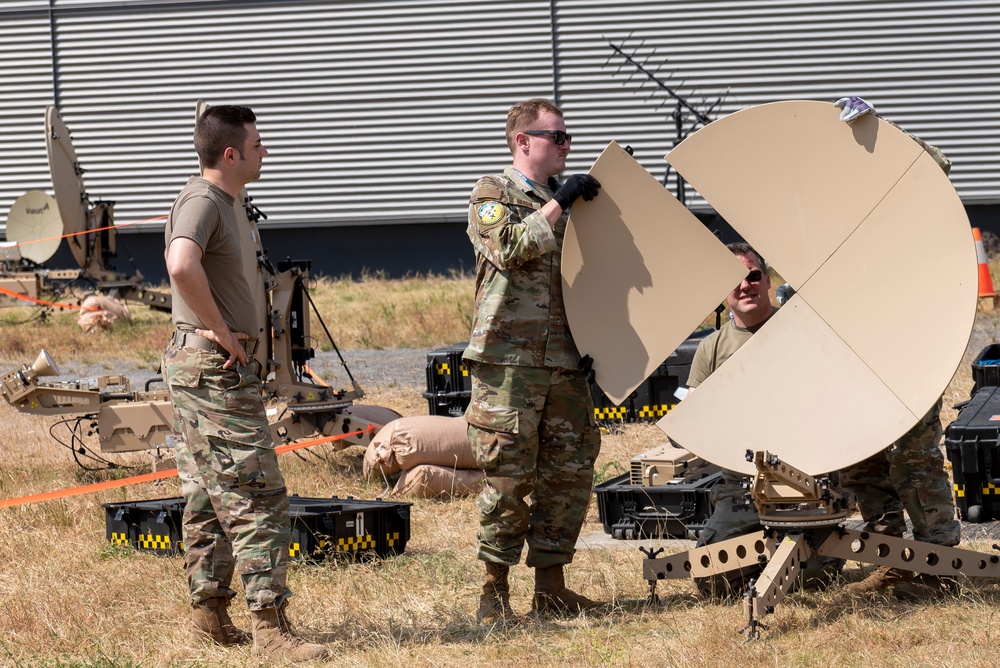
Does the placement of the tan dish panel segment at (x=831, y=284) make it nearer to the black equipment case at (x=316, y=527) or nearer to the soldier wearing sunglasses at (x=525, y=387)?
the soldier wearing sunglasses at (x=525, y=387)

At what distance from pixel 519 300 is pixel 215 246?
4.00 ft

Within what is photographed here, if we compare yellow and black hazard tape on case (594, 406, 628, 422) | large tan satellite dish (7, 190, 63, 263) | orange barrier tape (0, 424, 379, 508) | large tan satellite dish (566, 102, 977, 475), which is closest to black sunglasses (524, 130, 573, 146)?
large tan satellite dish (566, 102, 977, 475)

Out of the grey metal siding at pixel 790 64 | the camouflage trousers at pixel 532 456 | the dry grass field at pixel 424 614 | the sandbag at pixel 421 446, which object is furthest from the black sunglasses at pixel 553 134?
the grey metal siding at pixel 790 64

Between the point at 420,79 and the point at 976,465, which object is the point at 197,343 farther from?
the point at 420,79

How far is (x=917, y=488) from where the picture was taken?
16.7 ft

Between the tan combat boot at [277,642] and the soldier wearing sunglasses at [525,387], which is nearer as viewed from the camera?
Answer: the tan combat boot at [277,642]

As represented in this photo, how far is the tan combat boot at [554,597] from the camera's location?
201 inches

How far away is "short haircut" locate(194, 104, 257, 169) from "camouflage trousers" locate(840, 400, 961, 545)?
9.09 feet

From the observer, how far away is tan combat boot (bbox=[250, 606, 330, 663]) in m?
4.50

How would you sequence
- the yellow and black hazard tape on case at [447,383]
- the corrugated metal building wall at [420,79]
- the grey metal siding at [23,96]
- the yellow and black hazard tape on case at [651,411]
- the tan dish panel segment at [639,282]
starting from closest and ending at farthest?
the tan dish panel segment at [639,282]
the yellow and black hazard tape on case at [447,383]
the yellow and black hazard tape on case at [651,411]
the corrugated metal building wall at [420,79]
the grey metal siding at [23,96]

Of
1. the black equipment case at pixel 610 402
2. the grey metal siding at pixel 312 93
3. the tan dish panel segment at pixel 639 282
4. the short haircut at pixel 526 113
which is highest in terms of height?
the grey metal siding at pixel 312 93

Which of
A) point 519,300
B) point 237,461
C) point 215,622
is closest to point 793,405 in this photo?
point 519,300

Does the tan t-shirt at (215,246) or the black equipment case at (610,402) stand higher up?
the tan t-shirt at (215,246)

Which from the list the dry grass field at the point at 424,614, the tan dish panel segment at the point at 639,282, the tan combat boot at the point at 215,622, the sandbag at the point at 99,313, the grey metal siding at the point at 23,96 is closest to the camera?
the dry grass field at the point at 424,614
